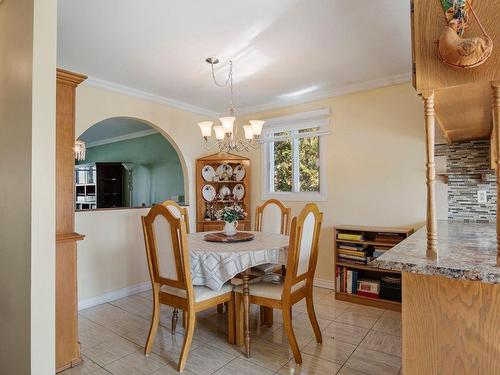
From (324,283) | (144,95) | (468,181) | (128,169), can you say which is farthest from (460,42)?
(128,169)

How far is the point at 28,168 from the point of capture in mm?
1517

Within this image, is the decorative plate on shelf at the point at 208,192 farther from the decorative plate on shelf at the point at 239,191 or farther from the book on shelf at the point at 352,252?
→ the book on shelf at the point at 352,252

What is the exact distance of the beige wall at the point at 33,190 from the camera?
1491mm

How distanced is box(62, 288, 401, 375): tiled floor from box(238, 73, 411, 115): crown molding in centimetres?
238

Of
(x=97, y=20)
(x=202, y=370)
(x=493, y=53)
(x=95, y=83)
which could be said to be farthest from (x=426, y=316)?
(x=95, y=83)

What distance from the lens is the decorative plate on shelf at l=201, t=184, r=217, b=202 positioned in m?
4.25

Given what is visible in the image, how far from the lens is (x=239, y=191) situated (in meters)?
4.35

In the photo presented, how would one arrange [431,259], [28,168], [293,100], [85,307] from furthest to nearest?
[293,100] < [85,307] < [28,168] < [431,259]

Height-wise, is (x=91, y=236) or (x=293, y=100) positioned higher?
(x=293, y=100)

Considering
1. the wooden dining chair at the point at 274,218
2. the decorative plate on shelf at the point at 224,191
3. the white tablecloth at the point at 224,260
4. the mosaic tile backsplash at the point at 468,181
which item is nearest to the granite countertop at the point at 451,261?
the white tablecloth at the point at 224,260

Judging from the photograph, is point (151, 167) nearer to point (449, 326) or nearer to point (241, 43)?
point (241, 43)

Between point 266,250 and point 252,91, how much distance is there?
2112 millimetres

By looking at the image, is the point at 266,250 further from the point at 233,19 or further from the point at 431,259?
the point at 233,19

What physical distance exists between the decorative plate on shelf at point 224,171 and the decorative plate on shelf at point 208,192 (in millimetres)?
199
